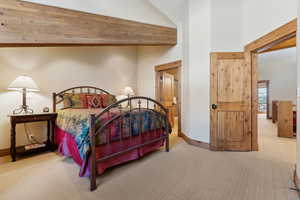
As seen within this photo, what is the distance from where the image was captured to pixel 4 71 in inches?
125

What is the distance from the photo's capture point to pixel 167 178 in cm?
221

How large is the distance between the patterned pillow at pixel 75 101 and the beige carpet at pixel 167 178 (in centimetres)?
123

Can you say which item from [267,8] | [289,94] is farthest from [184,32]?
[289,94]

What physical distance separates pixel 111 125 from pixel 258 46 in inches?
116

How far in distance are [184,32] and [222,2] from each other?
1.04m

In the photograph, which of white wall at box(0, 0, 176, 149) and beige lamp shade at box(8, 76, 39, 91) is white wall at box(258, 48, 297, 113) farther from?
beige lamp shade at box(8, 76, 39, 91)

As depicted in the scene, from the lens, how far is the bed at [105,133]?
206cm

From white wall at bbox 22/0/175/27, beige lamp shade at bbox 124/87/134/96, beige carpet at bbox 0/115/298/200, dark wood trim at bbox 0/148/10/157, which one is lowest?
beige carpet at bbox 0/115/298/200

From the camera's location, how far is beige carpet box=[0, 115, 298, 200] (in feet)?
6.07

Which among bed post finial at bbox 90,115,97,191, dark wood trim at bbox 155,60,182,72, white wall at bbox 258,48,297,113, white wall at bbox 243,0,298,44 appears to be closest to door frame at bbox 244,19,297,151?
white wall at bbox 243,0,298,44

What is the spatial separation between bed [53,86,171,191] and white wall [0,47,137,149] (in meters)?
0.40

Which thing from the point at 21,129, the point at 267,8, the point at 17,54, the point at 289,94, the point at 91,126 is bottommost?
the point at 21,129

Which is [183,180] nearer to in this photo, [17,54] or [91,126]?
[91,126]

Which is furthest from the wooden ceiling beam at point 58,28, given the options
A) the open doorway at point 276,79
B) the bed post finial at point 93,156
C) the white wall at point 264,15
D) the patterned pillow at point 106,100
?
the open doorway at point 276,79
